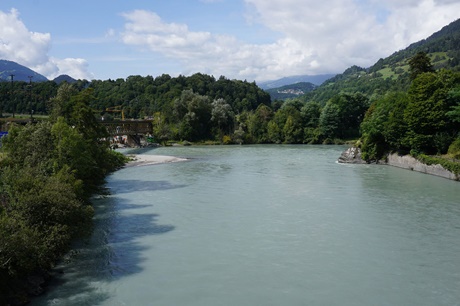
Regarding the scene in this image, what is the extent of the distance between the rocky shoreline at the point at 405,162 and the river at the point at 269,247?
4.50 metres

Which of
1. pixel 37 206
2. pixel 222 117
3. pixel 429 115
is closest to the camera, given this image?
pixel 37 206

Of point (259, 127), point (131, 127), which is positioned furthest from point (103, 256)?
point (259, 127)

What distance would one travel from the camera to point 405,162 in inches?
1978

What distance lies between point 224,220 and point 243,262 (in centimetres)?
730

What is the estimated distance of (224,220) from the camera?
1025 inches

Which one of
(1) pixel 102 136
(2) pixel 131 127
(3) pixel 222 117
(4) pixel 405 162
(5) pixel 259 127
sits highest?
(3) pixel 222 117

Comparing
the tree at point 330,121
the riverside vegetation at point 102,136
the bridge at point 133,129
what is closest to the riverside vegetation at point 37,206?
the riverside vegetation at point 102,136

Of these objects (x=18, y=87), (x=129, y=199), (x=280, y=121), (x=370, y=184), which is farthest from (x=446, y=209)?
(x=18, y=87)

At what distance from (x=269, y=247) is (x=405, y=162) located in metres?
34.9

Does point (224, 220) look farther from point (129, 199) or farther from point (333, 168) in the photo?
point (333, 168)

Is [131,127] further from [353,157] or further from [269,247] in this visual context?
[269,247]

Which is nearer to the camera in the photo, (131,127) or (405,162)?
(405,162)

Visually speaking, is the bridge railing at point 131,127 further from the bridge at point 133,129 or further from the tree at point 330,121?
the tree at point 330,121

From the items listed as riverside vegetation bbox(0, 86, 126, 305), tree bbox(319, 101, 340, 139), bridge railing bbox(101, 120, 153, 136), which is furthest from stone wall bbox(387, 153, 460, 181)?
bridge railing bbox(101, 120, 153, 136)
